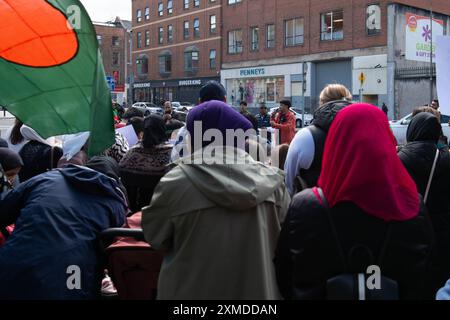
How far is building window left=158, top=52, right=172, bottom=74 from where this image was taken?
53.1 meters

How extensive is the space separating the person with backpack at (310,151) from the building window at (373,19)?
3247cm

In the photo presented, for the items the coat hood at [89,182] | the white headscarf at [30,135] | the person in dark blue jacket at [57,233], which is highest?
the white headscarf at [30,135]

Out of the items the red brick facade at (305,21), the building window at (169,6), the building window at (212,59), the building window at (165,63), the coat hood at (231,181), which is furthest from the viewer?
the building window at (165,63)

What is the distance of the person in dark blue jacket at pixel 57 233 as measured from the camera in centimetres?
249

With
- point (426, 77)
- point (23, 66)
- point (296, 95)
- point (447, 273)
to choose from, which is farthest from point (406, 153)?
point (296, 95)

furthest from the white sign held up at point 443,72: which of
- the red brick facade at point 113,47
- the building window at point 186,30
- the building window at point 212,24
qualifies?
the red brick facade at point 113,47

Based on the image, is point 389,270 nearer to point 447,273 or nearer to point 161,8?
point 447,273

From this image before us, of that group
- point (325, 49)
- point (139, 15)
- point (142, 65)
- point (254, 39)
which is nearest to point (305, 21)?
point (325, 49)

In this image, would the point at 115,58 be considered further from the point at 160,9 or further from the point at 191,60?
the point at 191,60

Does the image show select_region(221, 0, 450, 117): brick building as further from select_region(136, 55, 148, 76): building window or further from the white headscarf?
the white headscarf

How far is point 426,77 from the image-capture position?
31797mm

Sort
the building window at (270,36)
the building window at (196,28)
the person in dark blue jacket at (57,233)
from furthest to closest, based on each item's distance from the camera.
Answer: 1. the building window at (196,28)
2. the building window at (270,36)
3. the person in dark blue jacket at (57,233)

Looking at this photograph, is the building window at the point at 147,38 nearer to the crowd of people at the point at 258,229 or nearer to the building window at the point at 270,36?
the building window at the point at 270,36

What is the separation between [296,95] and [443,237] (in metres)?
36.1
